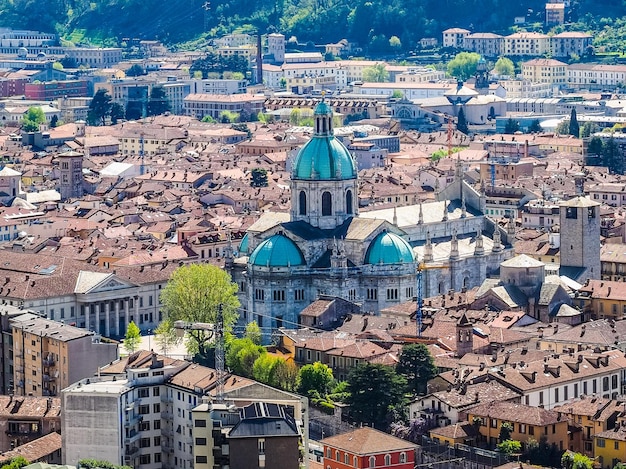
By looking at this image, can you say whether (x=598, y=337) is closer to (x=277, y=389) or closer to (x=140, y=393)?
(x=277, y=389)

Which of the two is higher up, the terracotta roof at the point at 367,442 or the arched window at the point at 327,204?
the arched window at the point at 327,204

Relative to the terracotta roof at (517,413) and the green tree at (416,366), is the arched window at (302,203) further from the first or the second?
the terracotta roof at (517,413)

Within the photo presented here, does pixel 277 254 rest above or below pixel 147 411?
above

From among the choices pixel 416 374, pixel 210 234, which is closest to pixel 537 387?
pixel 416 374

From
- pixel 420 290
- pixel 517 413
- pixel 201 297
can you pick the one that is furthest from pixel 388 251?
pixel 517 413

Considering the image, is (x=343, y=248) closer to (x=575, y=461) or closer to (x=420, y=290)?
(x=420, y=290)

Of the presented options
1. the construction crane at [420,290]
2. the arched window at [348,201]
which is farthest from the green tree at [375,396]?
the arched window at [348,201]

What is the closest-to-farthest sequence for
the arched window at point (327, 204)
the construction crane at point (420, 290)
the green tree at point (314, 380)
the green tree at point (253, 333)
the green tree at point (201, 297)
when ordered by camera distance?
1. the green tree at point (314, 380)
2. the construction crane at point (420, 290)
3. the green tree at point (253, 333)
4. the green tree at point (201, 297)
5. the arched window at point (327, 204)
